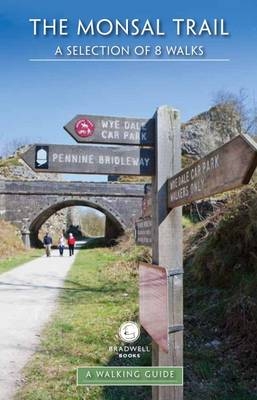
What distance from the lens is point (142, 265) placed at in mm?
2604

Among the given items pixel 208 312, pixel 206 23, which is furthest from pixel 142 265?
pixel 208 312

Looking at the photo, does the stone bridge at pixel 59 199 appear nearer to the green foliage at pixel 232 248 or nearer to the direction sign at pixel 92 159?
the green foliage at pixel 232 248

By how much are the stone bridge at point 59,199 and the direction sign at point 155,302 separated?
1758cm

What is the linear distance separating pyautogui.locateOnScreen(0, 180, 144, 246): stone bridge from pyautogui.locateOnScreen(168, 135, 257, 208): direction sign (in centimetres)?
1797

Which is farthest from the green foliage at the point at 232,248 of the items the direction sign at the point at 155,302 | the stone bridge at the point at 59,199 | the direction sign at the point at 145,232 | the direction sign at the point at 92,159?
the stone bridge at the point at 59,199

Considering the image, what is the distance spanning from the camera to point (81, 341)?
407 centimetres

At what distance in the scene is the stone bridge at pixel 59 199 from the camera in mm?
20406

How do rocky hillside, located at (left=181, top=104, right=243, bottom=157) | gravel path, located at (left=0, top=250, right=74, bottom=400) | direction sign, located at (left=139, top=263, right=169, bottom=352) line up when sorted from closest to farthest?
direction sign, located at (left=139, top=263, right=169, bottom=352)
gravel path, located at (left=0, top=250, right=74, bottom=400)
rocky hillside, located at (left=181, top=104, right=243, bottom=157)

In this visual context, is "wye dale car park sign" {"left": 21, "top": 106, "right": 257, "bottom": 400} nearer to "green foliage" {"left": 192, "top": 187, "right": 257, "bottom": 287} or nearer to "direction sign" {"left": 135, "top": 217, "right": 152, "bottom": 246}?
"direction sign" {"left": 135, "top": 217, "right": 152, "bottom": 246}

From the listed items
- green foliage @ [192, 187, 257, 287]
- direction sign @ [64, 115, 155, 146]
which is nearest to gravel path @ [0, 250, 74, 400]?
direction sign @ [64, 115, 155, 146]

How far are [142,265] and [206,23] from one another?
147 cm

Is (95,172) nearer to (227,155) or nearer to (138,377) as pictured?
(227,155)

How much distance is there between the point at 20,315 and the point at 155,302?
3.56m

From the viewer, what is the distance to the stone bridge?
20.4 meters
